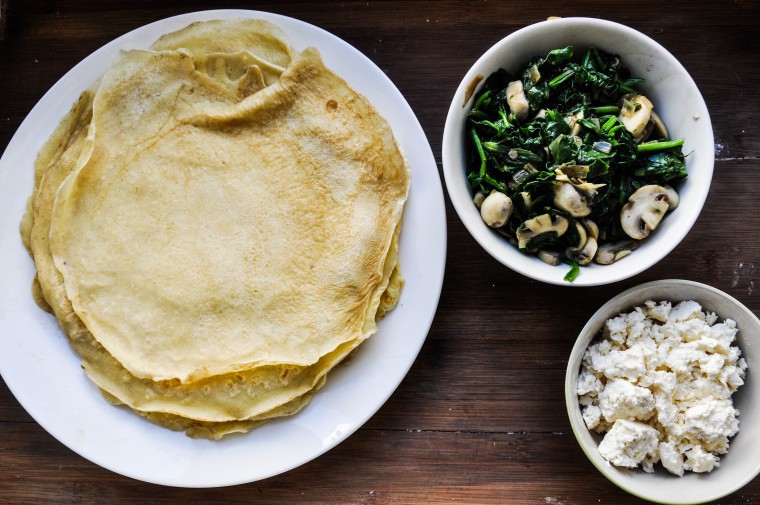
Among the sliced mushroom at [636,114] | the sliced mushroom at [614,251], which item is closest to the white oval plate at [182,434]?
the sliced mushroom at [614,251]

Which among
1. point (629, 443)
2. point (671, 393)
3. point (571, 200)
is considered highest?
point (571, 200)

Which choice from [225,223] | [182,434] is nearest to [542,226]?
[225,223]

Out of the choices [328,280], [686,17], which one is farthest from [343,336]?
[686,17]

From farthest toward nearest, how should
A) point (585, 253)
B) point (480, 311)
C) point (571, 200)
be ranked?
point (480, 311) < point (585, 253) < point (571, 200)

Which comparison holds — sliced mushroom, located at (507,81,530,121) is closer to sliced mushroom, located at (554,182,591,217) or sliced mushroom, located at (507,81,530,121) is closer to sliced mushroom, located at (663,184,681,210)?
sliced mushroom, located at (554,182,591,217)

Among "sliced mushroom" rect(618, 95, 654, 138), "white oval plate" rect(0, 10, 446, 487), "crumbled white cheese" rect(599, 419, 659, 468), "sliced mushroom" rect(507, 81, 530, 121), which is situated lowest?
"crumbled white cheese" rect(599, 419, 659, 468)

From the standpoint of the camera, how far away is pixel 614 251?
2.15 m

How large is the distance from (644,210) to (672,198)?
10 centimetres

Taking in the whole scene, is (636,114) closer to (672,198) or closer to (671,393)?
(672,198)

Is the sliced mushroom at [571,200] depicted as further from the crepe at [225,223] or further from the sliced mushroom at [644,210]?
the crepe at [225,223]

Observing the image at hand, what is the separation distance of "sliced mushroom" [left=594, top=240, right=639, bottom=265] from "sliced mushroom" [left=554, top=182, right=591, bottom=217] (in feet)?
0.56

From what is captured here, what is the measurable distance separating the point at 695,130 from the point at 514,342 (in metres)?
0.94

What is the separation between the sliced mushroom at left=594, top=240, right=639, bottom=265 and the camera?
2141mm

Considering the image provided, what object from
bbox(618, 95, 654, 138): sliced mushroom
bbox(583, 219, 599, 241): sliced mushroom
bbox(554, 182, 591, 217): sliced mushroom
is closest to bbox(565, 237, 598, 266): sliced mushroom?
bbox(583, 219, 599, 241): sliced mushroom
